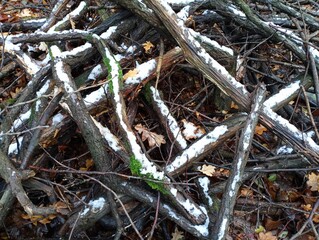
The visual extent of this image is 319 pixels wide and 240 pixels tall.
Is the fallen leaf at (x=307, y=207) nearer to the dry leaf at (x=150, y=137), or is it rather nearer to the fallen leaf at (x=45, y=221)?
the dry leaf at (x=150, y=137)

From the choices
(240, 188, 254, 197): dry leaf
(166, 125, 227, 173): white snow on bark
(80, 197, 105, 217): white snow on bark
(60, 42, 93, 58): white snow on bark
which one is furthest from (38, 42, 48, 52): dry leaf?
(240, 188, 254, 197): dry leaf

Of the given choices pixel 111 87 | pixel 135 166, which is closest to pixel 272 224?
pixel 135 166

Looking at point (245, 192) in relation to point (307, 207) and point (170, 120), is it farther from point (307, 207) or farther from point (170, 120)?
point (170, 120)

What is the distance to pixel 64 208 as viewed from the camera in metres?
2.68

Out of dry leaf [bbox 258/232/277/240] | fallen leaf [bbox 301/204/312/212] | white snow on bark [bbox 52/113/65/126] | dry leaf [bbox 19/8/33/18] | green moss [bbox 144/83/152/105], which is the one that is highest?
dry leaf [bbox 19/8/33/18]

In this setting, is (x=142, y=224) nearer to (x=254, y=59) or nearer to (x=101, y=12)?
(x=254, y=59)

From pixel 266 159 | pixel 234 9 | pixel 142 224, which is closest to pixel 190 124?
pixel 266 159

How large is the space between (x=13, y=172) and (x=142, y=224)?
3.06 feet

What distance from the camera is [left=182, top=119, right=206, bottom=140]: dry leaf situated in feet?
9.52

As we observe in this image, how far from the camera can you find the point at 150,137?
2828 millimetres

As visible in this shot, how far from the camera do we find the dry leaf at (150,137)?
2.82 metres

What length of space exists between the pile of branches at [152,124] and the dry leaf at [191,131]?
0.4 inches

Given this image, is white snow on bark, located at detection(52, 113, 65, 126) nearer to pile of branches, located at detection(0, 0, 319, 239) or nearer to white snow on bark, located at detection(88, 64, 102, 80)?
pile of branches, located at detection(0, 0, 319, 239)

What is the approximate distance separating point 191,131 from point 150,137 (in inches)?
12.2
